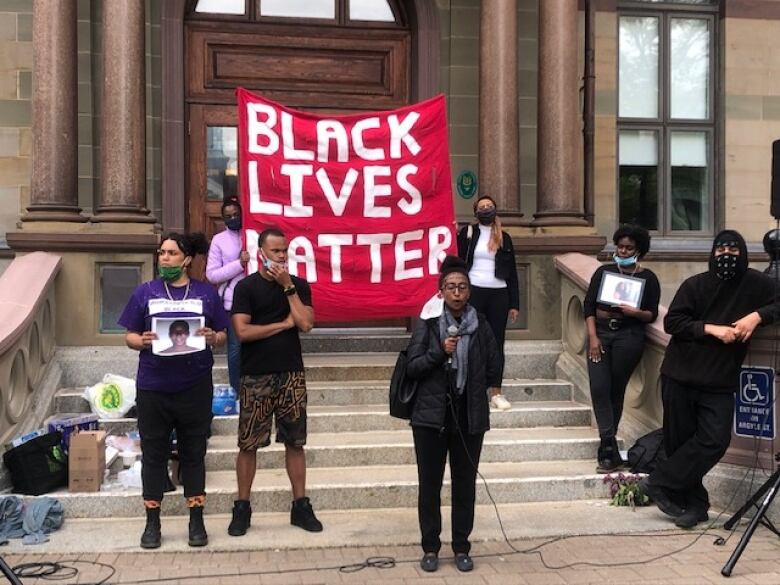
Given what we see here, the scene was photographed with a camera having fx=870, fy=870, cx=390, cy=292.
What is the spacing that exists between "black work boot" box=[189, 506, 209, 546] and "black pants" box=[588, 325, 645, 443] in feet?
10.6

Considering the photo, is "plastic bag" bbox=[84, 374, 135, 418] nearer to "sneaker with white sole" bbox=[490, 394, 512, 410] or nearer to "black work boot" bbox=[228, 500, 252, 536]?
"black work boot" bbox=[228, 500, 252, 536]

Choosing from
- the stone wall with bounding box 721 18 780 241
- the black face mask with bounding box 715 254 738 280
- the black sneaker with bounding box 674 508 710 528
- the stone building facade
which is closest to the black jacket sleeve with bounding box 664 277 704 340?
the black face mask with bounding box 715 254 738 280

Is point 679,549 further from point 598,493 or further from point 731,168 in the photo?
point 731,168

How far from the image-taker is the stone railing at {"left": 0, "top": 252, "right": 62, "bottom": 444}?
6.71m

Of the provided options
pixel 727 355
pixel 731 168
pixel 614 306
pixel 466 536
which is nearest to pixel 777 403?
pixel 727 355

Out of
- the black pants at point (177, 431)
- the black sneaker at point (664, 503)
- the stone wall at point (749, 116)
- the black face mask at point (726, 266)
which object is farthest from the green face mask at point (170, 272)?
the stone wall at point (749, 116)

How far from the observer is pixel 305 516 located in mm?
5965

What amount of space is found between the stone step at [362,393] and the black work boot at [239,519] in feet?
6.85

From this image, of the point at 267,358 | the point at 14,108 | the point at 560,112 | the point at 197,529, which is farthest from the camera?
the point at 14,108

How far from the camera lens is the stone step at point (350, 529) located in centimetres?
560

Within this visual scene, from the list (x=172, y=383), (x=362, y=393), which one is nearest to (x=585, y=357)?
(x=362, y=393)

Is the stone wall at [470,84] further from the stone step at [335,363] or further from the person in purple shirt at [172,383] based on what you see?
the person in purple shirt at [172,383]

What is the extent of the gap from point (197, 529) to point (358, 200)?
3.21 metres

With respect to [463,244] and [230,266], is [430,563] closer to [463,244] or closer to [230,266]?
[230,266]
